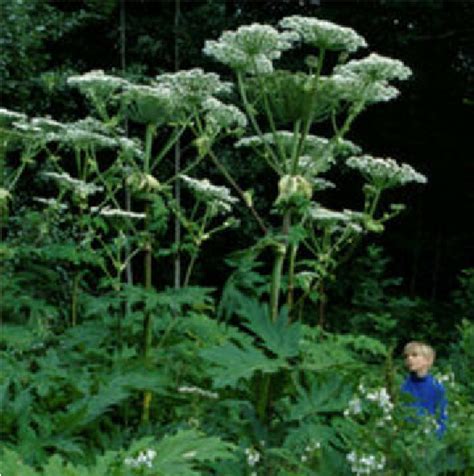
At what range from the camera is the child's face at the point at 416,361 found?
479 centimetres

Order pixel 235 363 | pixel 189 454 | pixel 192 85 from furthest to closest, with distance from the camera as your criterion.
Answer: pixel 192 85 → pixel 235 363 → pixel 189 454

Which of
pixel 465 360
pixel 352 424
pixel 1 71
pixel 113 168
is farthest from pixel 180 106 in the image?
pixel 1 71

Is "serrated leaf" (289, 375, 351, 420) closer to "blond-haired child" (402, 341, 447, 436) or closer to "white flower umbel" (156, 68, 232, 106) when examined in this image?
"blond-haired child" (402, 341, 447, 436)

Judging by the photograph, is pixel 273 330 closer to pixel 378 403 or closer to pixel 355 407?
pixel 355 407

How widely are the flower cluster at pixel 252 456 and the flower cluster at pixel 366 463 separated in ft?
1.68

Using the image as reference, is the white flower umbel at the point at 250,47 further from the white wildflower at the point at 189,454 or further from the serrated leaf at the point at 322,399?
the white wildflower at the point at 189,454

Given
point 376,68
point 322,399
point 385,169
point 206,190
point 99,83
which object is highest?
point 376,68

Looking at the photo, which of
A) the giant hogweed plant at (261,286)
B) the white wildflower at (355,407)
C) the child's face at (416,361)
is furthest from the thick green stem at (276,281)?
the child's face at (416,361)

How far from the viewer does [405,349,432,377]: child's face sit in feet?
15.7

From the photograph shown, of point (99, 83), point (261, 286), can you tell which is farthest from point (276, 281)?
point (99, 83)

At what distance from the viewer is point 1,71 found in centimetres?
1083

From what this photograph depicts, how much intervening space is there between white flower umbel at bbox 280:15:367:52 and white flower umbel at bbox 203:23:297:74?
0.29 ft

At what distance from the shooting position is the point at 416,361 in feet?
15.7

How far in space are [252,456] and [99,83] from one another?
228 cm
